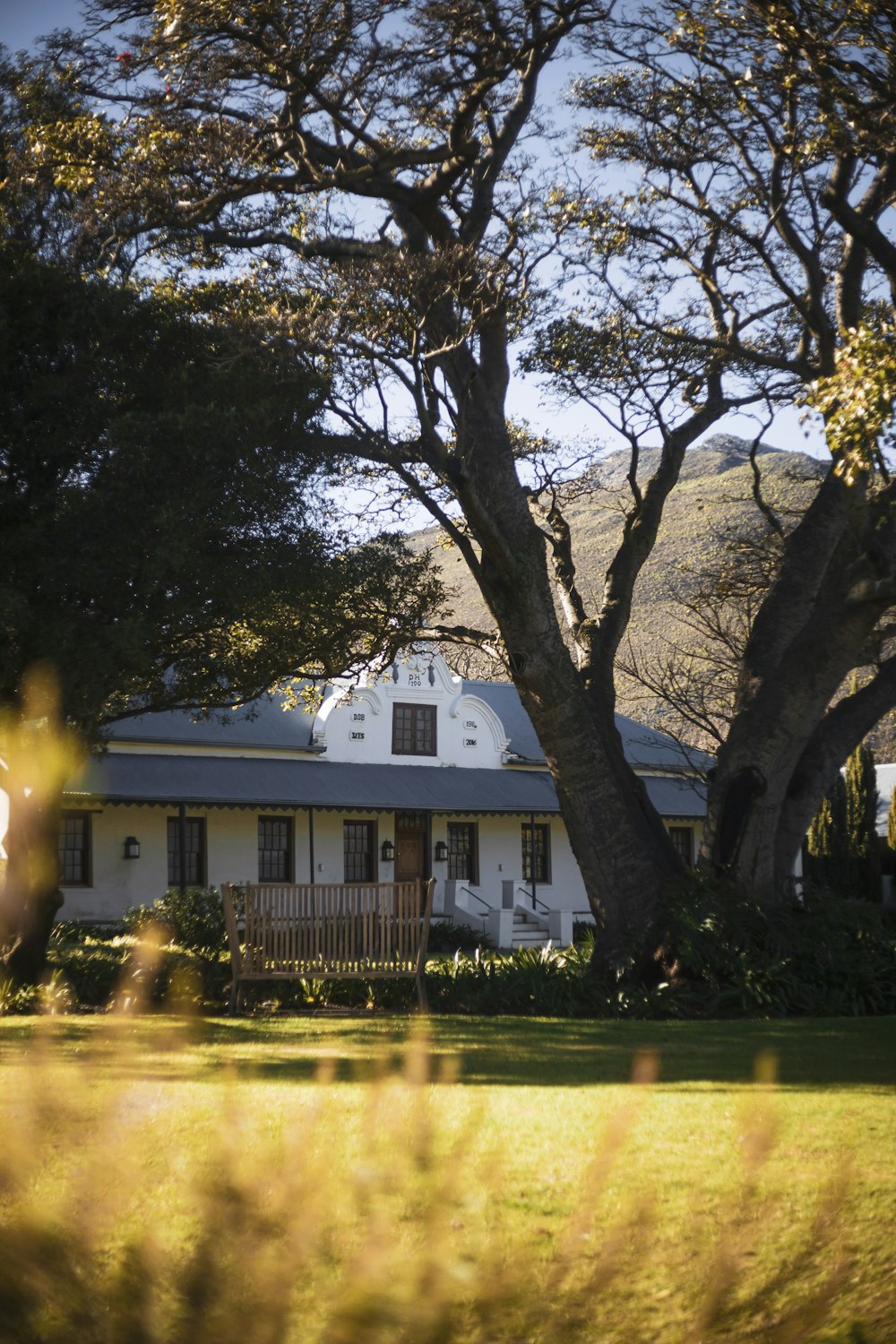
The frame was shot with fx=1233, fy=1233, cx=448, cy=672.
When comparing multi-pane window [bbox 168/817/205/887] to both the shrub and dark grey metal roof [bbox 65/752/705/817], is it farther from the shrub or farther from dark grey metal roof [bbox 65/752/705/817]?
the shrub

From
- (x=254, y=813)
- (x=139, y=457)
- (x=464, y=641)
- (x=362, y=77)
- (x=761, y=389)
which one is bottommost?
(x=254, y=813)

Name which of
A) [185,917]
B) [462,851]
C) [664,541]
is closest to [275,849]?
[462,851]

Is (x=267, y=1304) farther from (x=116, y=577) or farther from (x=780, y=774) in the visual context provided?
(x=780, y=774)

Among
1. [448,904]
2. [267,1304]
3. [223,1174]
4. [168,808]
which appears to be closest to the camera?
[267,1304]

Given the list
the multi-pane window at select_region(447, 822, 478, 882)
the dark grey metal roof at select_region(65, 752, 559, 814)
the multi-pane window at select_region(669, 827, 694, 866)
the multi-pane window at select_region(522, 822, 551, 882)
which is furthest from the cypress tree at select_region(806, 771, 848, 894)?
the multi-pane window at select_region(447, 822, 478, 882)

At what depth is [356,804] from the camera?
22.5m

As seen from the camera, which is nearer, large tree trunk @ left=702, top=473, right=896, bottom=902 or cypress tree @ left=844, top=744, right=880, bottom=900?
large tree trunk @ left=702, top=473, right=896, bottom=902

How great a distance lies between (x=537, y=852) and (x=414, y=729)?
4073 mm

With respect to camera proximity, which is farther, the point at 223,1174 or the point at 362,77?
the point at 362,77

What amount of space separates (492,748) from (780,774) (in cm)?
1536

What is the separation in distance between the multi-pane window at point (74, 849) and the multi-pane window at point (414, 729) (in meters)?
6.48

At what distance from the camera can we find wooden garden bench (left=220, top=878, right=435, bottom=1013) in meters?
11.2

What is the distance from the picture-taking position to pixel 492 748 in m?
26.9

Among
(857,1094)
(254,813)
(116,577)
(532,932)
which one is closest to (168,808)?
(254,813)
